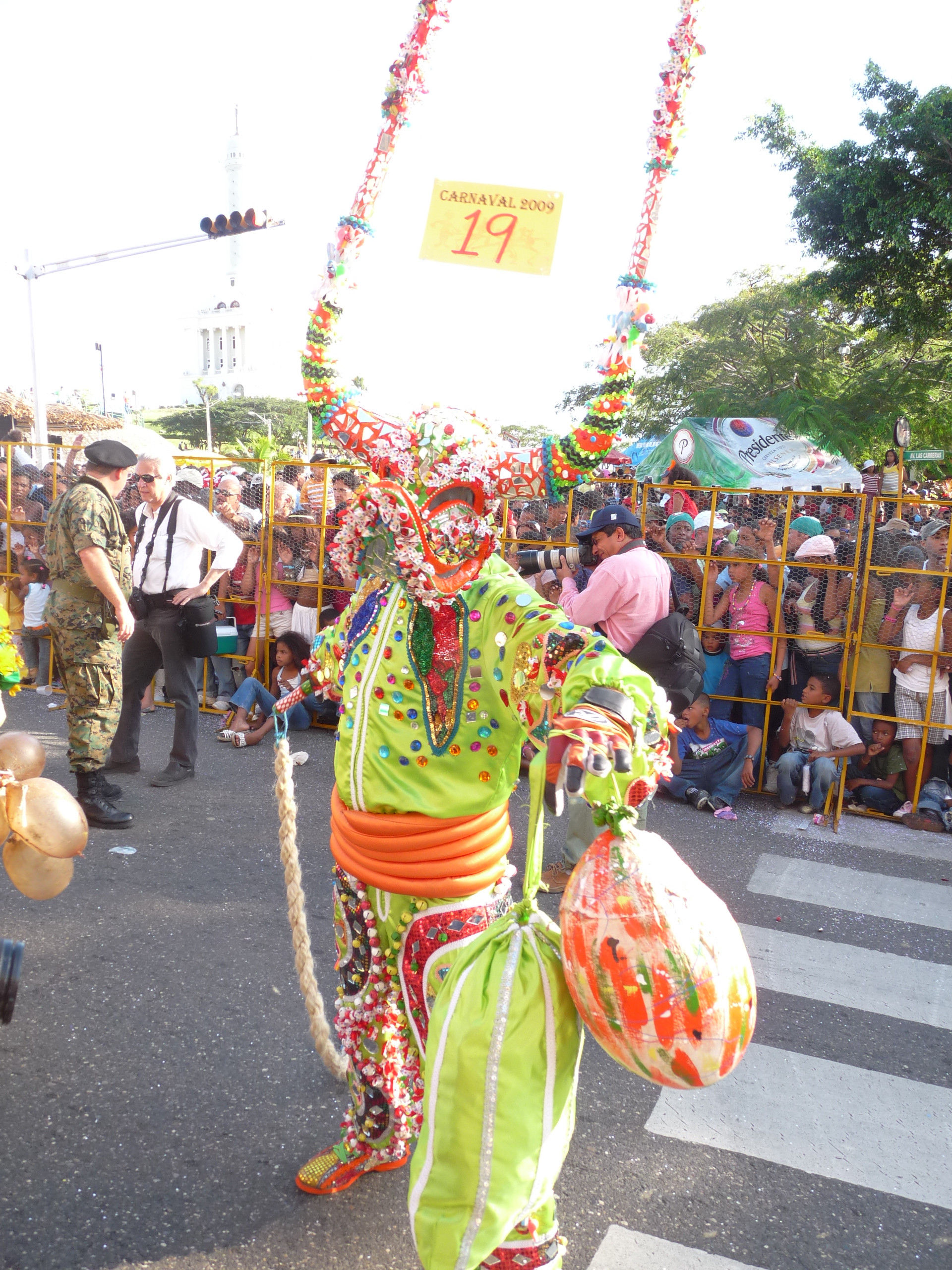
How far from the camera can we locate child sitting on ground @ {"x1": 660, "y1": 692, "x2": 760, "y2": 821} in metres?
6.15

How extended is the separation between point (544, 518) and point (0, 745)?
5989 mm

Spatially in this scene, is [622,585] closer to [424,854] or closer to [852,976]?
[852,976]

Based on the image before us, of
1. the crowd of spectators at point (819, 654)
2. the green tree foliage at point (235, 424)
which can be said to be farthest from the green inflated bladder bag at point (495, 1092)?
the green tree foliage at point (235, 424)

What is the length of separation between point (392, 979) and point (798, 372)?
19.8 metres

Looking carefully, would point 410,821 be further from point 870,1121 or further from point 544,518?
point 544,518

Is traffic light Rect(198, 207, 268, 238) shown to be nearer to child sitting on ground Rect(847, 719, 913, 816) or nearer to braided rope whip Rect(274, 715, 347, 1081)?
child sitting on ground Rect(847, 719, 913, 816)

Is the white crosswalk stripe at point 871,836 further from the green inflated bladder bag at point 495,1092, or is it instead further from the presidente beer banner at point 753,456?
the presidente beer banner at point 753,456

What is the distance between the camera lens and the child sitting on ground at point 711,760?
6.15 meters

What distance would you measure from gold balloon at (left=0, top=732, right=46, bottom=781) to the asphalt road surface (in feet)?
3.33

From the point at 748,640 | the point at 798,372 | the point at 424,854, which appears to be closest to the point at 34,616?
the point at 748,640

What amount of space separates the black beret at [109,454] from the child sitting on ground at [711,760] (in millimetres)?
3646

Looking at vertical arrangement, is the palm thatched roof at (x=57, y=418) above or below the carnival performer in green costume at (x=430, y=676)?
above

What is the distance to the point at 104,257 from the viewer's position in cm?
1248

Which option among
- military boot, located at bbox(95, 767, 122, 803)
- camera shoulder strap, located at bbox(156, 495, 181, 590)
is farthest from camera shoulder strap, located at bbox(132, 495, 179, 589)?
military boot, located at bbox(95, 767, 122, 803)
